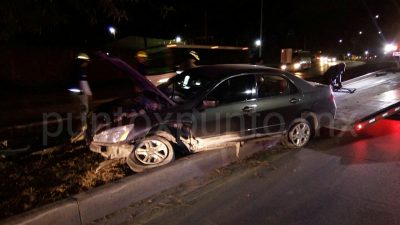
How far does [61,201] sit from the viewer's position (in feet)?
13.0

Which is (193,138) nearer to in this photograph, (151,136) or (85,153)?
(151,136)

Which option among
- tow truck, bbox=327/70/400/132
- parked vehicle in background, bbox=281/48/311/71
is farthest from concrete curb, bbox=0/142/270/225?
parked vehicle in background, bbox=281/48/311/71

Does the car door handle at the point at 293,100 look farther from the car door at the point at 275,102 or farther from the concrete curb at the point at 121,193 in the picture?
the concrete curb at the point at 121,193

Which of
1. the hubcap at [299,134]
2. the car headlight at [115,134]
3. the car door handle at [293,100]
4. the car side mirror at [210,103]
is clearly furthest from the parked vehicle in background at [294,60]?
the car headlight at [115,134]

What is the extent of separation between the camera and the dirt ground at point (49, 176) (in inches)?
170

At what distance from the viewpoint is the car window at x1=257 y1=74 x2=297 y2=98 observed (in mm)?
6085

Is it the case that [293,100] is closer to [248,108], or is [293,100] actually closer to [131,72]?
[248,108]

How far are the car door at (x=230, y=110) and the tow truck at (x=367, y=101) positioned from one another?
7.42ft

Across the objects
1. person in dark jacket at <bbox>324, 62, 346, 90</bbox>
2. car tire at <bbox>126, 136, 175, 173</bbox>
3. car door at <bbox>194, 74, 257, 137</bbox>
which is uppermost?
person in dark jacket at <bbox>324, 62, 346, 90</bbox>

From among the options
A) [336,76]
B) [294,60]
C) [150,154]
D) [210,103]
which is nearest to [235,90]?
[210,103]

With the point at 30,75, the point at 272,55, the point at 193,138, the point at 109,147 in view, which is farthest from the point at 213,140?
the point at 272,55

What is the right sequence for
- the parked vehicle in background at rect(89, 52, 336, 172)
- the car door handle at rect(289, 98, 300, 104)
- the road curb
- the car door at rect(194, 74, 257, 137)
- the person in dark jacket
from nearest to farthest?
the road curb → the parked vehicle in background at rect(89, 52, 336, 172) → the car door at rect(194, 74, 257, 137) → the car door handle at rect(289, 98, 300, 104) → the person in dark jacket

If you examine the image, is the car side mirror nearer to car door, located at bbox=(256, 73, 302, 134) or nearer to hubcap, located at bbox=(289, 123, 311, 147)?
car door, located at bbox=(256, 73, 302, 134)

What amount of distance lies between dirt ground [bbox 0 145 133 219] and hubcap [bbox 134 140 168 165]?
301 millimetres
